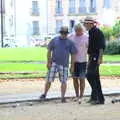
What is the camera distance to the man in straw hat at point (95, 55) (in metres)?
14.0

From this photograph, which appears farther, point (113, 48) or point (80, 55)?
point (113, 48)

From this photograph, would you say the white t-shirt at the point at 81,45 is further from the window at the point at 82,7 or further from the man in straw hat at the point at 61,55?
the window at the point at 82,7

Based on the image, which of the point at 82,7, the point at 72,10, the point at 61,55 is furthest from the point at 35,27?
the point at 61,55

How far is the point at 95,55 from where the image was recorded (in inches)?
553

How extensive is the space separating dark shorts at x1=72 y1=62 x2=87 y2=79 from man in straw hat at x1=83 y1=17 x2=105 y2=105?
65 centimetres

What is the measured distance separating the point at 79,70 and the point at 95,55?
0.93 meters

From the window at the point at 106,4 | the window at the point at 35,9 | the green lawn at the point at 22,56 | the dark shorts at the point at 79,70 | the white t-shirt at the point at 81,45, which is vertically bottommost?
→ the green lawn at the point at 22,56

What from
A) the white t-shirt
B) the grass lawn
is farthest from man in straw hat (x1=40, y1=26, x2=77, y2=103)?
the grass lawn

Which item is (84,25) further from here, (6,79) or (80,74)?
(6,79)

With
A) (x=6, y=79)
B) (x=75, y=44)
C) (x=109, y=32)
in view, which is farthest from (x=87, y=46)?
(x=109, y=32)

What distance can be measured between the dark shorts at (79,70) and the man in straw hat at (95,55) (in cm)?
65

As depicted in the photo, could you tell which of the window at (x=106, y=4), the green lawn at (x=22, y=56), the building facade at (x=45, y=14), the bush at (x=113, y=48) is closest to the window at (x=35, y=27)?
the building facade at (x=45, y=14)

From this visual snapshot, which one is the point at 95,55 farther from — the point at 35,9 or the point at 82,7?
the point at 35,9

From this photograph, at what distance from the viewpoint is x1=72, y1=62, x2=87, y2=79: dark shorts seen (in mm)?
14812
